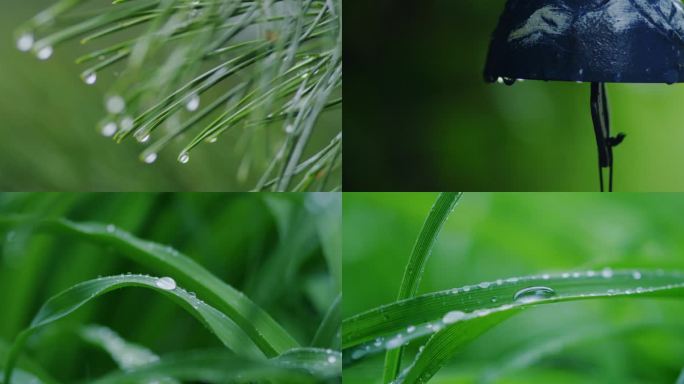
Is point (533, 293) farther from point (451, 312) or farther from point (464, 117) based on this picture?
point (464, 117)

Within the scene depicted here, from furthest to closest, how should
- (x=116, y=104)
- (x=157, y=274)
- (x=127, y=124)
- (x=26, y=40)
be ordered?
(x=157, y=274) < (x=127, y=124) < (x=26, y=40) < (x=116, y=104)

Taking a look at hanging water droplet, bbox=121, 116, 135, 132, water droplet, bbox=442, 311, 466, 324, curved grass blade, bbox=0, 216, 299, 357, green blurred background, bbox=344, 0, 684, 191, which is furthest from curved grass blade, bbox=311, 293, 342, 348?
green blurred background, bbox=344, 0, 684, 191

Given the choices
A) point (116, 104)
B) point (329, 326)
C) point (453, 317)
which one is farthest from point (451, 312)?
point (116, 104)

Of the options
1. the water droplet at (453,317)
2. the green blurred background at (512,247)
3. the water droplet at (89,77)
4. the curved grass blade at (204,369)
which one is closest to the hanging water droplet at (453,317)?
the water droplet at (453,317)

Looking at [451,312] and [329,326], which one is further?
[329,326]

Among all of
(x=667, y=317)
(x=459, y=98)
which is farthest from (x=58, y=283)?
(x=667, y=317)

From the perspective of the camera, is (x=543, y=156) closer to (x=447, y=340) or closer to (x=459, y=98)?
(x=459, y=98)
